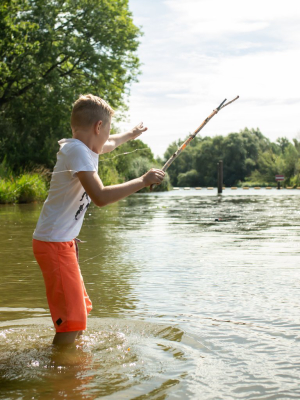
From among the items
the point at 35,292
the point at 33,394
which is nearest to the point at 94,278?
the point at 35,292

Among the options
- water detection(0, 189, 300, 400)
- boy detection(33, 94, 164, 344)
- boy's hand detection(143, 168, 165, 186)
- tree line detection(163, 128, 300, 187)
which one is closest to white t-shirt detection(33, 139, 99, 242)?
boy detection(33, 94, 164, 344)

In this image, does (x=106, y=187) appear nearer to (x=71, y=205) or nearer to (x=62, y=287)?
(x=71, y=205)

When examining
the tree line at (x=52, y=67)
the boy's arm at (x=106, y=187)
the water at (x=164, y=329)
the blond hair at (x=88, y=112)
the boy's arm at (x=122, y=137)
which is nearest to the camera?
the water at (x=164, y=329)

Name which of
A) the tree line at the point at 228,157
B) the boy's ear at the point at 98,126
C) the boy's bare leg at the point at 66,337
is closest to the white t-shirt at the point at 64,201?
the boy's ear at the point at 98,126

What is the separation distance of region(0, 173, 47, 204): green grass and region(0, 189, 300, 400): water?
13.5 m

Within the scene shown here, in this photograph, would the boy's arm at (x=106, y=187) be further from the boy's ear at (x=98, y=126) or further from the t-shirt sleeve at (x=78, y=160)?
the boy's ear at (x=98, y=126)

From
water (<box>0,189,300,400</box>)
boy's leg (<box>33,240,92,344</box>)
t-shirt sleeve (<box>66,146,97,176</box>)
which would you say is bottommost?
water (<box>0,189,300,400</box>)

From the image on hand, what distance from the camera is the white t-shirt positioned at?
3.43 m

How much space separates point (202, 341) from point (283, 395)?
39.4 inches

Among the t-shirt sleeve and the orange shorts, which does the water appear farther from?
the t-shirt sleeve

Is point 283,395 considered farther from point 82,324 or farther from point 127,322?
point 127,322

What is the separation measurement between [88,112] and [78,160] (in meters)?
0.33

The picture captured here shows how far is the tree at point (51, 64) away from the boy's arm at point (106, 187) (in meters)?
24.2

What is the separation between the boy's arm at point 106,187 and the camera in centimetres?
333
